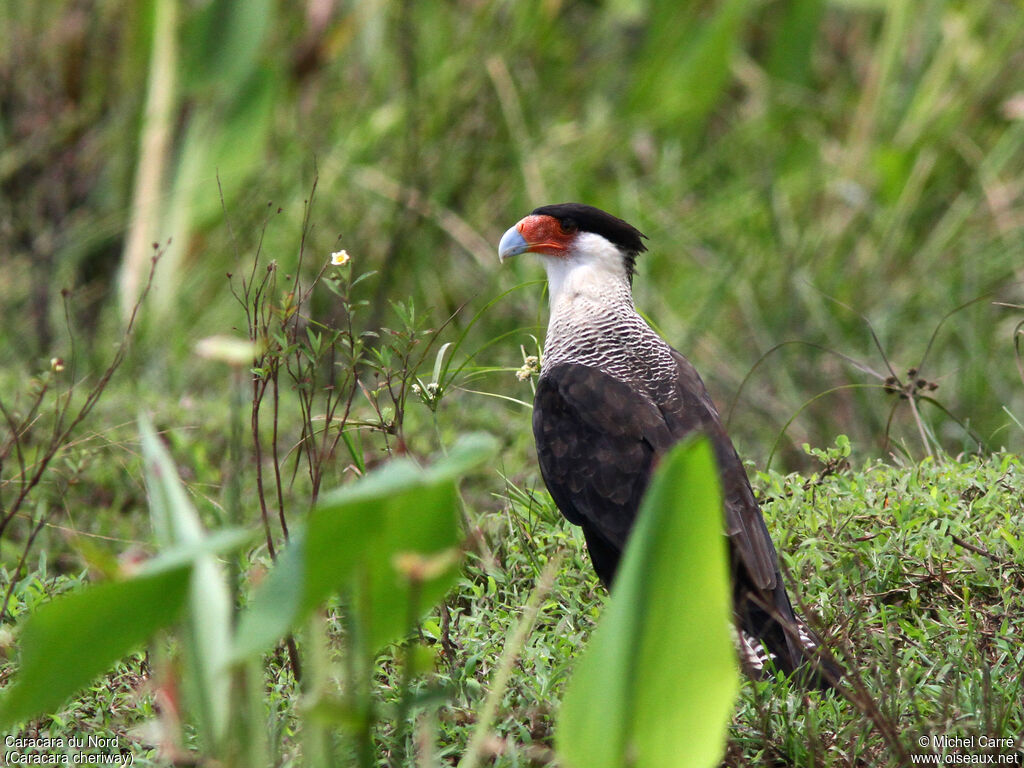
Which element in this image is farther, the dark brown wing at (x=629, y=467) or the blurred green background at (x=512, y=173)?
the blurred green background at (x=512, y=173)

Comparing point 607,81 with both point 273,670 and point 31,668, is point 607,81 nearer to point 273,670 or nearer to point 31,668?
point 273,670

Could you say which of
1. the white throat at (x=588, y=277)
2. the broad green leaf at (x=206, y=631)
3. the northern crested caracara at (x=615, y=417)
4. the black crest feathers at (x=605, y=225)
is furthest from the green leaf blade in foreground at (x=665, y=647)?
the black crest feathers at (x=605, y=225)

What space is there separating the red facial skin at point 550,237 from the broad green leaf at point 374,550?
6.65 feet

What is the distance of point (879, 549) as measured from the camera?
2664mm

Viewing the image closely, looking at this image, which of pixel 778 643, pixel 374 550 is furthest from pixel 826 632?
pixel 374 550

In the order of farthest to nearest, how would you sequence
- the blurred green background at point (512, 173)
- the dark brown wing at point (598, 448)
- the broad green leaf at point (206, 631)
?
the blurred green background at point (512, 173)
the dark brown wing at point (598, 448)
the broad green leaf at point (206, 631)

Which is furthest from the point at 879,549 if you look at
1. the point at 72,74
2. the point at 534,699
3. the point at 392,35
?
the point at 72,74

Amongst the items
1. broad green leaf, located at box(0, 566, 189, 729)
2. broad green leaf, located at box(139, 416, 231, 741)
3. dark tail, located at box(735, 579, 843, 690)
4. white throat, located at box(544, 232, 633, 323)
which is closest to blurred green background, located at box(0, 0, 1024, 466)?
white throat, located at box(544, 232, 633, 323)

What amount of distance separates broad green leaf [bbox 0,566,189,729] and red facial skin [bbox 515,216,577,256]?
217 centimetres

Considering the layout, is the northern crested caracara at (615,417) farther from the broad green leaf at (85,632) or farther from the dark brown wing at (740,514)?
the broad green leaf at (85,632)

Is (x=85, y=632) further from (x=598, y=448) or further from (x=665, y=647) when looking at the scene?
(x=598, y=448)

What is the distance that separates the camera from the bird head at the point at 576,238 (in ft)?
11.2

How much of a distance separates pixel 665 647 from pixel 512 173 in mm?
4665

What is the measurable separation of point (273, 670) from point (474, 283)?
139 inches
